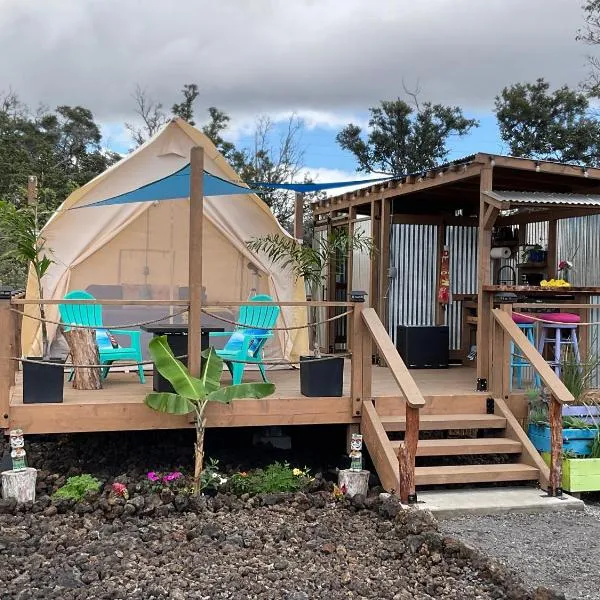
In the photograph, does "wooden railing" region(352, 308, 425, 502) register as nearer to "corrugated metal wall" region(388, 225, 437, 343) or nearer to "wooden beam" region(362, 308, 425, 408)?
"wooden beam" region(362, 308, 425, 408)

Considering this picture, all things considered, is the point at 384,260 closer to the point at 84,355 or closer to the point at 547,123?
the point at 84,355

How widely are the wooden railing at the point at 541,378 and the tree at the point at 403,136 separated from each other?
1902 centimetres

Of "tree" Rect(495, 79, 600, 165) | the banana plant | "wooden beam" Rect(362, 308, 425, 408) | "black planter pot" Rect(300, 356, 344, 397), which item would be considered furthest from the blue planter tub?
"tree" Rect(495, 79, 600, 165)

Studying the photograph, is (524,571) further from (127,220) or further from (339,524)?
(127,220)

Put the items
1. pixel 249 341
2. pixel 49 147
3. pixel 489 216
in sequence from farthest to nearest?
1. pixel 49 147
2. pixel 489 216
3. pixel 249 341

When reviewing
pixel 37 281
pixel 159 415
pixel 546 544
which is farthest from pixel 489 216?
pixel 37 281

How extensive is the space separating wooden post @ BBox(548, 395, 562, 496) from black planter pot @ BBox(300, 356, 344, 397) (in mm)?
1701

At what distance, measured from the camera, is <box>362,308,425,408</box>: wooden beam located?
5.24 meters

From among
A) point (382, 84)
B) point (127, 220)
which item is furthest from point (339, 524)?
point (382, 84)

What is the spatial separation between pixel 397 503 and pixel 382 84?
2434 cm

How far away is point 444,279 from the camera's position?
9039mm

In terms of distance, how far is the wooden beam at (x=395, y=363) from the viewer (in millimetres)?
5238

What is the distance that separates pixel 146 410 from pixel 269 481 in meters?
1.11

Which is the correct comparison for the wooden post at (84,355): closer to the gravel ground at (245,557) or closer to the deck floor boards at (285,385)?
the deck floor boards at (285,385)
